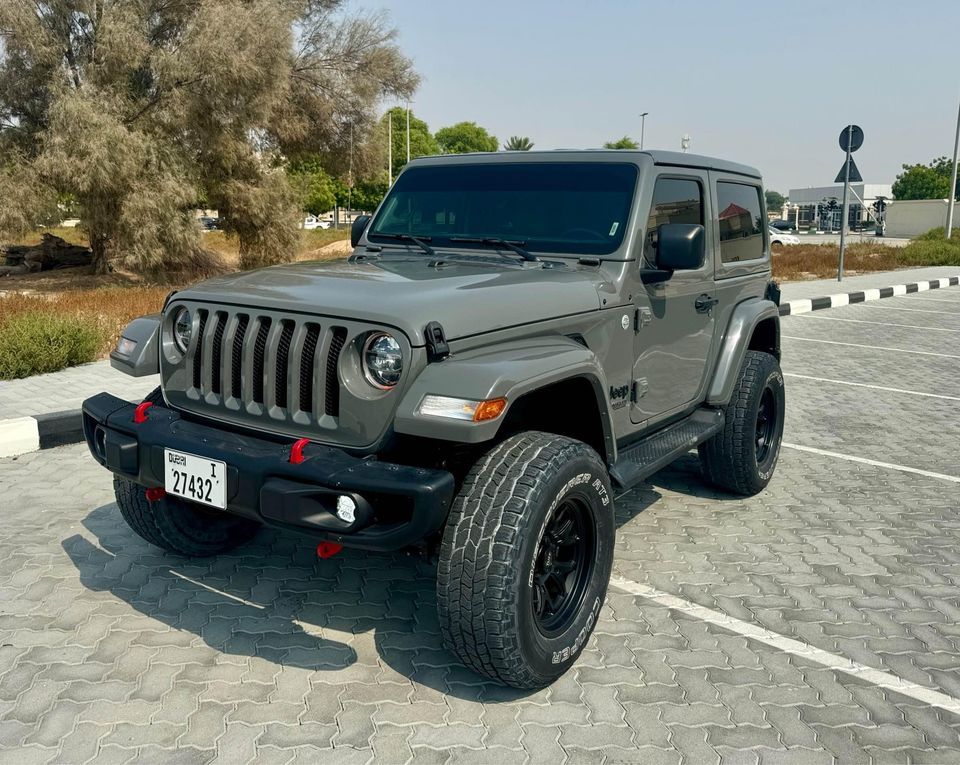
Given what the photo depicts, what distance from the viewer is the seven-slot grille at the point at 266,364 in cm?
294

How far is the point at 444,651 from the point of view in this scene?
10.9 feet

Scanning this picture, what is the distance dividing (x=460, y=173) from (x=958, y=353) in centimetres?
930

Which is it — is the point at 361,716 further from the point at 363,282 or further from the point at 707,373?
the point at 707,373

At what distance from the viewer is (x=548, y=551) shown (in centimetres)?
318

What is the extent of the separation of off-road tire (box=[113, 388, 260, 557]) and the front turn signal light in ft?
5.27

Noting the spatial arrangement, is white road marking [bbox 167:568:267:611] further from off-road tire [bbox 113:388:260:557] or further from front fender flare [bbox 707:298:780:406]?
front fender flare [bbox 707:298:780:406]

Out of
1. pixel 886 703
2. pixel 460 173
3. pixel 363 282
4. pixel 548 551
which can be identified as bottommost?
pixel 886 703

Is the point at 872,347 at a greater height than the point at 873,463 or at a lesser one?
greater

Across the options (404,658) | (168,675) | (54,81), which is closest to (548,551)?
(404,658)

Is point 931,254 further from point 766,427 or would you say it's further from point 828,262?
point 766,427

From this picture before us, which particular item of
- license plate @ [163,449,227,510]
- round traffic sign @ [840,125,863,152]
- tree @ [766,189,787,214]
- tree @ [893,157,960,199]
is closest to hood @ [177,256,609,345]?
license plate @ [163,449,227,510]

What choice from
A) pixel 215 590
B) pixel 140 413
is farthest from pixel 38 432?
pixel 140 413

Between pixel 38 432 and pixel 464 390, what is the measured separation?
14.5ft

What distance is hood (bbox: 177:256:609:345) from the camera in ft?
9.61
